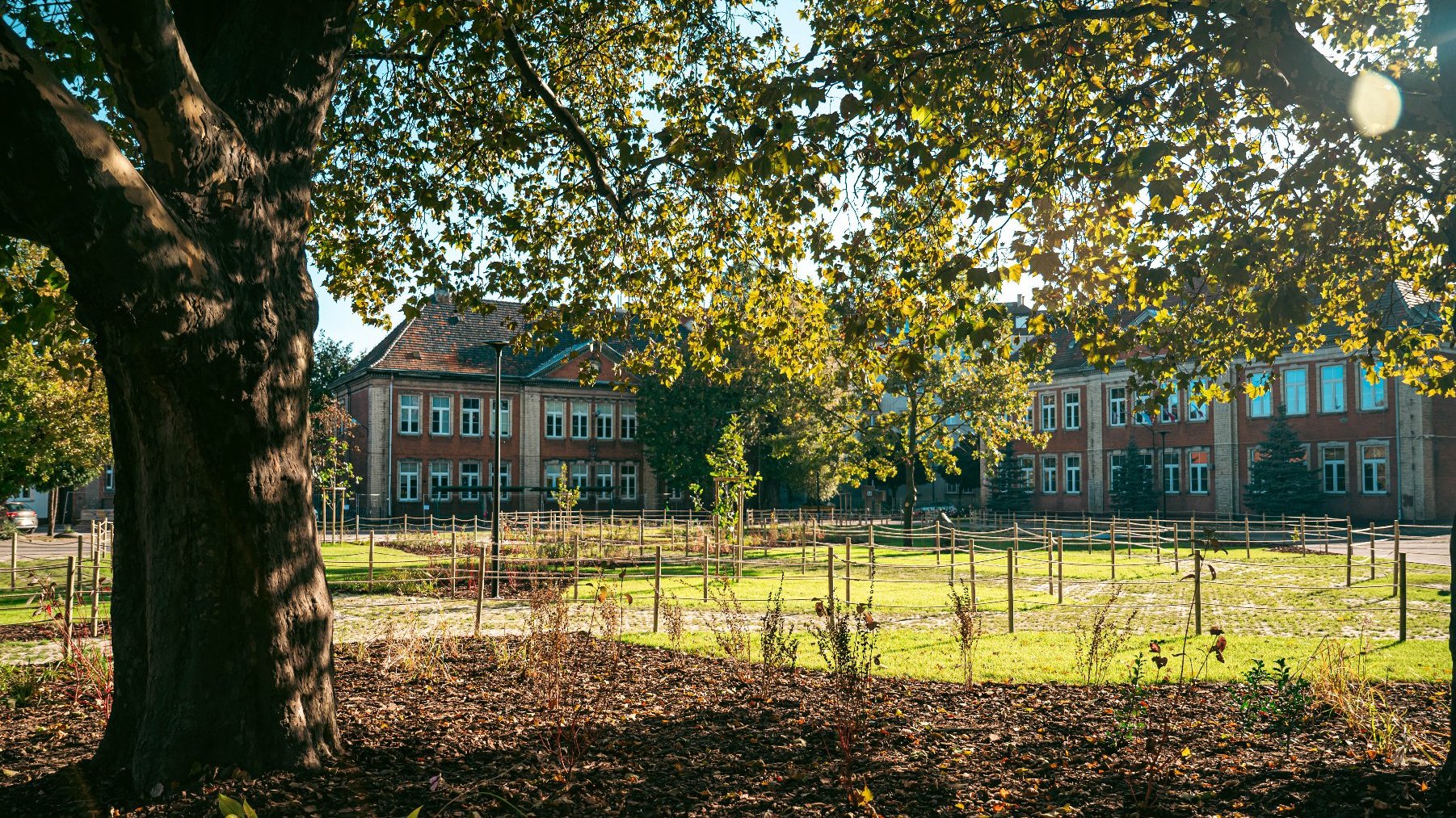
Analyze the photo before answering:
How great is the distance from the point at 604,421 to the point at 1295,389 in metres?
35.7

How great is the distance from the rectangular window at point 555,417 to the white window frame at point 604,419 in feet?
5.82

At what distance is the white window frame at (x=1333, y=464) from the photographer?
4238cm

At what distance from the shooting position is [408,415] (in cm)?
5172

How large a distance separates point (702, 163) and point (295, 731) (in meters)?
4.32

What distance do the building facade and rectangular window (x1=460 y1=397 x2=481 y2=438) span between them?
48 millimetres

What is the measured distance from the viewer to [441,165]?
11.1 metres

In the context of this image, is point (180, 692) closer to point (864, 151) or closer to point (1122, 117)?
point (864, 151)

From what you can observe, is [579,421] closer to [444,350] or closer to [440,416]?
[440,416]

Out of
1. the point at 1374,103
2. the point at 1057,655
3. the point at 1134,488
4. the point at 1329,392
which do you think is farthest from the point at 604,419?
the point at 1374,103

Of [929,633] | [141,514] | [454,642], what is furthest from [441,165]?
[929,633]

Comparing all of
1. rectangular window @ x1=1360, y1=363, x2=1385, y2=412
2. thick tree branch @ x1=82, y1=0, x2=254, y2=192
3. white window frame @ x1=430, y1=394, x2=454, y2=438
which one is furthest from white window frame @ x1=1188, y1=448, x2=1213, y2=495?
thick tree branch @ x1=82, y1=0, x2=254, y2=192

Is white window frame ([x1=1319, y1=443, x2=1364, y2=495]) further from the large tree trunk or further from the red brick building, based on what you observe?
the large tree trunk

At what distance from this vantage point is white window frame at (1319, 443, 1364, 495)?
139 ft

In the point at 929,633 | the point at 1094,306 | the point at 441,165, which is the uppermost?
the point at 441,165
